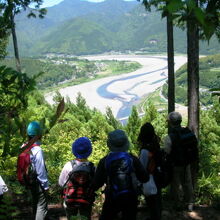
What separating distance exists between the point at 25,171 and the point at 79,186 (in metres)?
0.55

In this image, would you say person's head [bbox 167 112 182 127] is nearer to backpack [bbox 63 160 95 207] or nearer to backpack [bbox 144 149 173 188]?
backpack [bbox 144 149 173 188]

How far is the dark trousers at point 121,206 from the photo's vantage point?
92.0 inches

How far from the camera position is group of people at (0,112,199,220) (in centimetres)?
231

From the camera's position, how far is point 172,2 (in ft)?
2.64

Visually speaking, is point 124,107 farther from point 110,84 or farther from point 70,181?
point 70,181

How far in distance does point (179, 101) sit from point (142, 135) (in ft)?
282

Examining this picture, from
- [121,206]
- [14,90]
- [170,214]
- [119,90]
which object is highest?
[14,90]

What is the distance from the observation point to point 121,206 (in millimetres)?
2395

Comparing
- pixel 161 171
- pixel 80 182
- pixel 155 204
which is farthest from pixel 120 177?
pixel 155 204

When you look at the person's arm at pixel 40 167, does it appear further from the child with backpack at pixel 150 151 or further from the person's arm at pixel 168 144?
the person's arm at pixel 168 144

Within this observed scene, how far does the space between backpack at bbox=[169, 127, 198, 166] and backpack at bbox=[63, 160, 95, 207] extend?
124 centimetres

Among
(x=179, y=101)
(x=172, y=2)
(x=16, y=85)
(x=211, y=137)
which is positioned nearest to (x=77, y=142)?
→ (x=16, y=85)

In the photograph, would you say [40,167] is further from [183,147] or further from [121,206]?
[183,147]

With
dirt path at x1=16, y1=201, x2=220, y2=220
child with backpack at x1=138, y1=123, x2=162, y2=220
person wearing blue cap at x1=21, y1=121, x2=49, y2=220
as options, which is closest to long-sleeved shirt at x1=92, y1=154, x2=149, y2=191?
child with backpack at x1=138, y1=123, x2=162, y2=220
